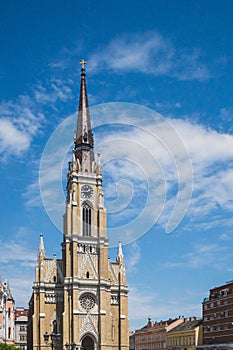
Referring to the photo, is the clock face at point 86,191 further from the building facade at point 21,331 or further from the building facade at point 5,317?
the building facade at point 21,331

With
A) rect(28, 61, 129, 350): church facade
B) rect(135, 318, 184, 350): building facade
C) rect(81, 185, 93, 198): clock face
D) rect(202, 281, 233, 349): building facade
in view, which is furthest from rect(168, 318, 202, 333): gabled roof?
rect(81, 185, 93, 198): clock face

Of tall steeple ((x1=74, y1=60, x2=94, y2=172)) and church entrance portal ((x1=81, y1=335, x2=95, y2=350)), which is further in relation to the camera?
tall steeple ((x1=74, y1=60, x2=94, y2=172))

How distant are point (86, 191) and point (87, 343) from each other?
108 ft

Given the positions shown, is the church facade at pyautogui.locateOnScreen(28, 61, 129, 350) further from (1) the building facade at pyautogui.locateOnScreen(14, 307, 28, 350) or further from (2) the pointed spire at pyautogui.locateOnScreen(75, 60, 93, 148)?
(1) the building facade at pyautogui.locateOnScreen(14, 307, 28, 350)

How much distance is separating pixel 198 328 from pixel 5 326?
48.7 m

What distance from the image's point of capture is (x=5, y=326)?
108625mm

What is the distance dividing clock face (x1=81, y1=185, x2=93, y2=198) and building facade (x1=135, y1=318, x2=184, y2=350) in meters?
58.2

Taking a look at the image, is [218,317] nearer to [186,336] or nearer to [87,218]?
[186,336]

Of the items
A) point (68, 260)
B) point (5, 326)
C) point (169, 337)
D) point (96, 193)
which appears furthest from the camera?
point (169, 337)

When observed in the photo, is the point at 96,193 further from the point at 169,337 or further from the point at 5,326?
the point at 169,337

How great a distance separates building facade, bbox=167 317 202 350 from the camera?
133250 mm

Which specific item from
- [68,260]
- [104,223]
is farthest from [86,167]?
[68,260]

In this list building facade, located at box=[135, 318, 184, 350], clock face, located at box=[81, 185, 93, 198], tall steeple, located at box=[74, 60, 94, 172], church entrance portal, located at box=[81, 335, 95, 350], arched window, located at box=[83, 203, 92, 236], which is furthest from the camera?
building facade, located at box=[135, 318, 184, 350]

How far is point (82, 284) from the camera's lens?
11488 cm
